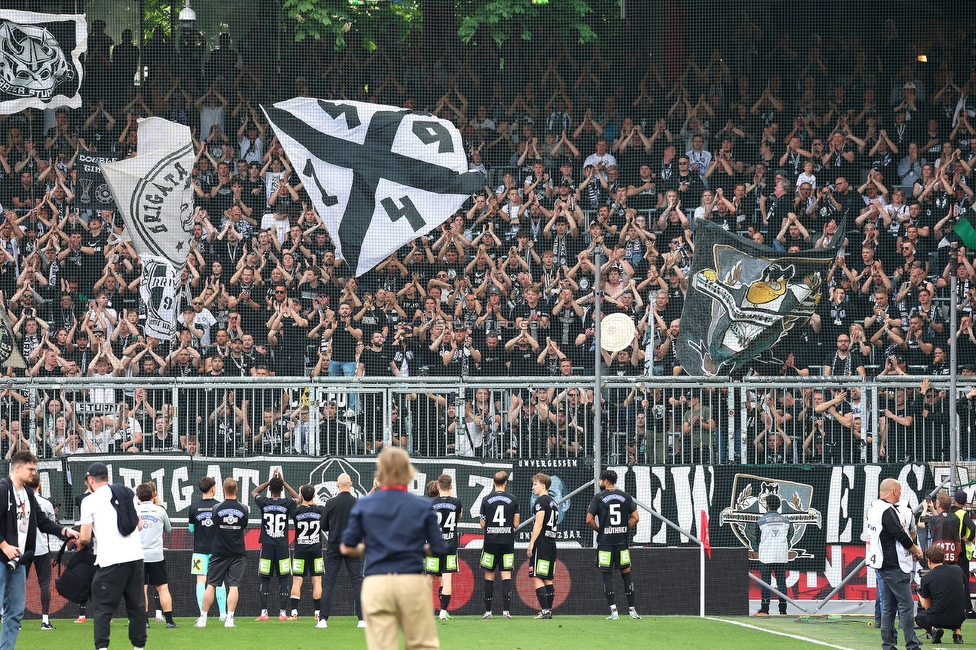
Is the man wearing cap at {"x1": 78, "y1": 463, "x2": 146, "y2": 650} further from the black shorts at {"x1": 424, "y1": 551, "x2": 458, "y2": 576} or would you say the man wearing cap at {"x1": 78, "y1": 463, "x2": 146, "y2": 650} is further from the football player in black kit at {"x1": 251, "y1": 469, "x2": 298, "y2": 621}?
the black shorts at {"x1": 424, "y1": 551, "x2": 458, "y2": 576}

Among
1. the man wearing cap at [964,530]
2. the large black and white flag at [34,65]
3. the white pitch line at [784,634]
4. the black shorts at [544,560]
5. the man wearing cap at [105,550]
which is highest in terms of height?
the large black and white flag at [34,65]

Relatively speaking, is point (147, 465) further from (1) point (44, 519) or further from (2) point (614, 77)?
(2) point (614, 77)

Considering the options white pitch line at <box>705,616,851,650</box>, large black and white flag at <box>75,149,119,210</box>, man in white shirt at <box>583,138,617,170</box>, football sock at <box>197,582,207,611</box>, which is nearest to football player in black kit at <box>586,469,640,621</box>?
white pitch line at <box>705,616,851,650</box>

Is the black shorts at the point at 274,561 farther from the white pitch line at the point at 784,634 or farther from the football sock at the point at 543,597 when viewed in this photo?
the white pitch line at the point at 784,634

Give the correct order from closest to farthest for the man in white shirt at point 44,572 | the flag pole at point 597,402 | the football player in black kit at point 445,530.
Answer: the man in white shirt at point 44,572, the football player in black kit at point 445,530, the flag pole at point 597,402

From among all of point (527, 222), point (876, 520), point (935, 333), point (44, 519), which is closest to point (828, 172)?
point (935, 333)

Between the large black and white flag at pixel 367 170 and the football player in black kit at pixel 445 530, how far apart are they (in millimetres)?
6208

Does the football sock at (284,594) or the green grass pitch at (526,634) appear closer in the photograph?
the green grass pitch at (526,634)

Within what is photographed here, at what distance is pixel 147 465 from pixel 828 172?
40.7 feet

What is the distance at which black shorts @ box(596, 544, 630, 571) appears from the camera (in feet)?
50.2

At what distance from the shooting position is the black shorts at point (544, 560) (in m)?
15.4

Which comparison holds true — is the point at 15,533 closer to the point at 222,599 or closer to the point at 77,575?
the point at 77,575

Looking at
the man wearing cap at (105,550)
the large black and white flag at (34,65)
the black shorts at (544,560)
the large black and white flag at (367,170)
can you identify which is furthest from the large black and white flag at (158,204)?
the man wearing cap at (105,550)

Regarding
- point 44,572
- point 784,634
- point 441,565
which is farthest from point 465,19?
point 784,634
